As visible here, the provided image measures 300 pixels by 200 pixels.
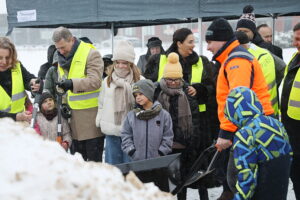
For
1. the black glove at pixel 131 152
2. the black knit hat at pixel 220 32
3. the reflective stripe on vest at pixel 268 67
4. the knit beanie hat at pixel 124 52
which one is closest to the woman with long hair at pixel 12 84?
the knit beanie hat at pixel 124 52

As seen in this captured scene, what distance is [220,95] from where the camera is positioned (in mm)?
3160

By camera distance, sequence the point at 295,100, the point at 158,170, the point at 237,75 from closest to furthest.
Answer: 1. the point at 158,170
2. the point at 237,75
3. the point at 295,100

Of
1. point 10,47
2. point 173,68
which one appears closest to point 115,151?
point 173,68

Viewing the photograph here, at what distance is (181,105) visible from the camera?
12.7ft

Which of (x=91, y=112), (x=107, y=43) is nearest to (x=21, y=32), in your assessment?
(x=107, y=43)

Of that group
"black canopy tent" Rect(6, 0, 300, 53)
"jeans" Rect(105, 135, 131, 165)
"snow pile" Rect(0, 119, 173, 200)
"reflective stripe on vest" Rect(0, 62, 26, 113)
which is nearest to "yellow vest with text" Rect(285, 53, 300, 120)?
"jeans" Rect(105, 135, 131, 165)

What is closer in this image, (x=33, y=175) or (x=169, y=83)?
(x=33, y=175)

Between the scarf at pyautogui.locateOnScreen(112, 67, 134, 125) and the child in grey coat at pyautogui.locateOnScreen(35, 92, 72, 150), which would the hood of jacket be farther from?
the child in grey coat at pyautogui.locateOnScreen(35, 92, 72, 150)

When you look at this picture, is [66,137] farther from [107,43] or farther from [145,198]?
[107,43]

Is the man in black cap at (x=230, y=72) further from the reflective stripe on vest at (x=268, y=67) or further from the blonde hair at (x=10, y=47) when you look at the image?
the blonde hair at (x=10, y=47)

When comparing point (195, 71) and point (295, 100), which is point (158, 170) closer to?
point (295, 100)

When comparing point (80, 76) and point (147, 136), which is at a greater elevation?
point (80, 76)

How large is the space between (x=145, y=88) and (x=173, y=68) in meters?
0.39

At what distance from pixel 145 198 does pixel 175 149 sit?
2918 mm
